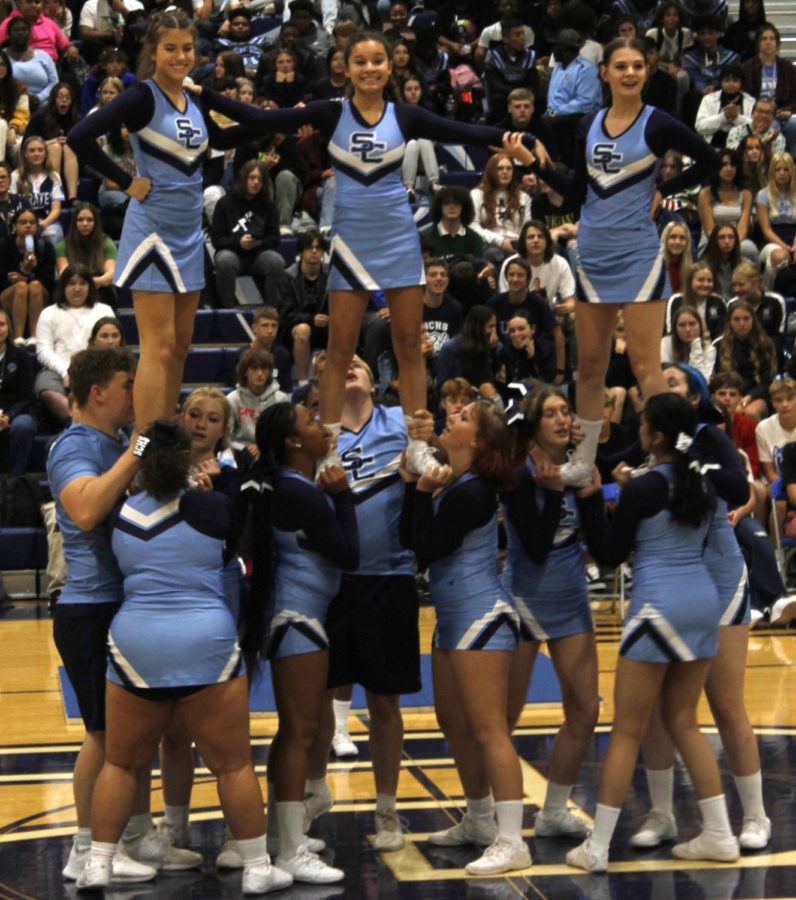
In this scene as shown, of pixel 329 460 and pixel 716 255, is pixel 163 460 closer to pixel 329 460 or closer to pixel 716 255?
pixel 329 460

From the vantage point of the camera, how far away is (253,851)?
4605 mm

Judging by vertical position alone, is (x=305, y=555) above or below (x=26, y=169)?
below

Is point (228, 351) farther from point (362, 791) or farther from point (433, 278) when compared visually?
point (362, 791)

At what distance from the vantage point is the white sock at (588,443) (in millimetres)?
5312

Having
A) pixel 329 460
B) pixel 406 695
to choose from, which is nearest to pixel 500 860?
pixel 329 460

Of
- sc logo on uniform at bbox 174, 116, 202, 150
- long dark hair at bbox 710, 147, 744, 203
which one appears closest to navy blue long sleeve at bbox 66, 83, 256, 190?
sc logo on uniform at bbox 174, 116, 202, 150

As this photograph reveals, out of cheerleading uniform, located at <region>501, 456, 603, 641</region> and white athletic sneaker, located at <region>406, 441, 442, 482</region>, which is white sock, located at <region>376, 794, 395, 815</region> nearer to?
cheerleading uniform, located at <region>501, 456, 603, 641</region>

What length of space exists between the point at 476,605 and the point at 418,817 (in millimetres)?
1117

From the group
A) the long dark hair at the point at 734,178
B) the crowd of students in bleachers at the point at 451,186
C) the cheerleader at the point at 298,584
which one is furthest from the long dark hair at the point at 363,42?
the long dark hair at the point at 734,178

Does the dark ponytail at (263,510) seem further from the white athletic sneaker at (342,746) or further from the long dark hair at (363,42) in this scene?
the white athletic sneaker at (342,746)

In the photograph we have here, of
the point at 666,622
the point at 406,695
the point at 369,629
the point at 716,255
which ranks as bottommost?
the point at 406,695

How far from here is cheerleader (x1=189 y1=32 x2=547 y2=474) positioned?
5.34 m

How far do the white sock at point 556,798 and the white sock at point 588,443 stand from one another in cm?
117

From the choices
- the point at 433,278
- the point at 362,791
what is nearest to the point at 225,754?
the point at 362,791
